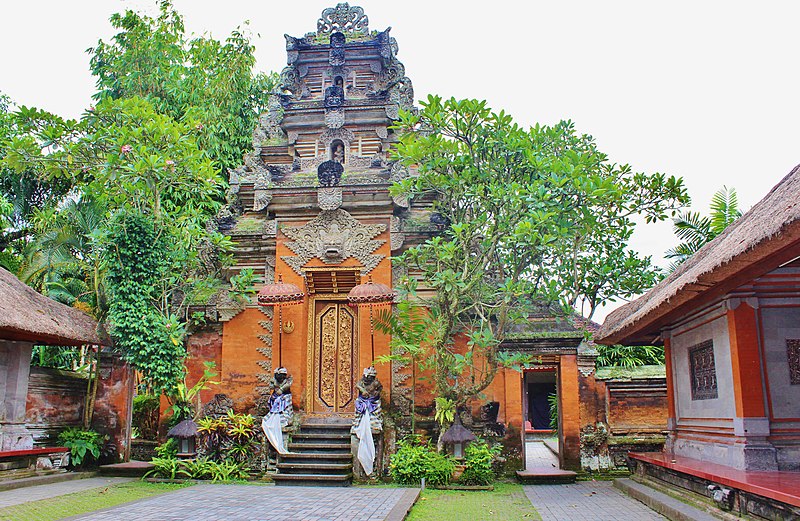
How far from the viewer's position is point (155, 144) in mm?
10414

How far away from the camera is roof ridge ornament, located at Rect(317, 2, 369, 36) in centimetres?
1468

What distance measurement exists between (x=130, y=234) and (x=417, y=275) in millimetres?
4853

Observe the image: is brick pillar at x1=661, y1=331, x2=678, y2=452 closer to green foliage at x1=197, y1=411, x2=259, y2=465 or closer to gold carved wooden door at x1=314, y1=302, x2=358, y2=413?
gold carved wooden door at x1=314, y1=302, x2=358, y2=413

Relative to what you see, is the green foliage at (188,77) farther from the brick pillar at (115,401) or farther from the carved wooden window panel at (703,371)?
the carved wooden window panel at (703,371)

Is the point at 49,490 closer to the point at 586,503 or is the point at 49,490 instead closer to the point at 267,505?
the point at 267,505

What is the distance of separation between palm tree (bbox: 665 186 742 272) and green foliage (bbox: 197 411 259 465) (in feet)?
30.8

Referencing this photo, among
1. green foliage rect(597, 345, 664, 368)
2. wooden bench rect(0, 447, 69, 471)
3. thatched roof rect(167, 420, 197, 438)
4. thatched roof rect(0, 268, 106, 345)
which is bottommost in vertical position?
wooden bench rect(0, 447, 69, 471)

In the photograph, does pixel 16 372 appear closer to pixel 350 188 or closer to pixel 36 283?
pixel 36 283

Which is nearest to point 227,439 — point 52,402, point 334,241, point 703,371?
point 52,402

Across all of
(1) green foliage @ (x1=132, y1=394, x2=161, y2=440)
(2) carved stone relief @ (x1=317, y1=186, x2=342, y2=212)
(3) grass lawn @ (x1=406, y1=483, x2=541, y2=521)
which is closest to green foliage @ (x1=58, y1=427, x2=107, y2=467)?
(1) green foliage @ (x1=132, y1=394, x2=161, y2=440)

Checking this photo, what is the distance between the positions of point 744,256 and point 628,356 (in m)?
8.61

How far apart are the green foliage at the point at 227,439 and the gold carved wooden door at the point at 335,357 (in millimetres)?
1369

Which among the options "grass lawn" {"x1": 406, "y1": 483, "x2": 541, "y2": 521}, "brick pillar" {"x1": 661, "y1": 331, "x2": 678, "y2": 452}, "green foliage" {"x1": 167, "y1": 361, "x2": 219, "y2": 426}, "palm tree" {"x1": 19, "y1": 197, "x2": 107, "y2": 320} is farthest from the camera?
"palm tree" {"x1": 19, "y1": 197, "x2": 107, "y2": 320}

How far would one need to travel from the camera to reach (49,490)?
30.2 ft
